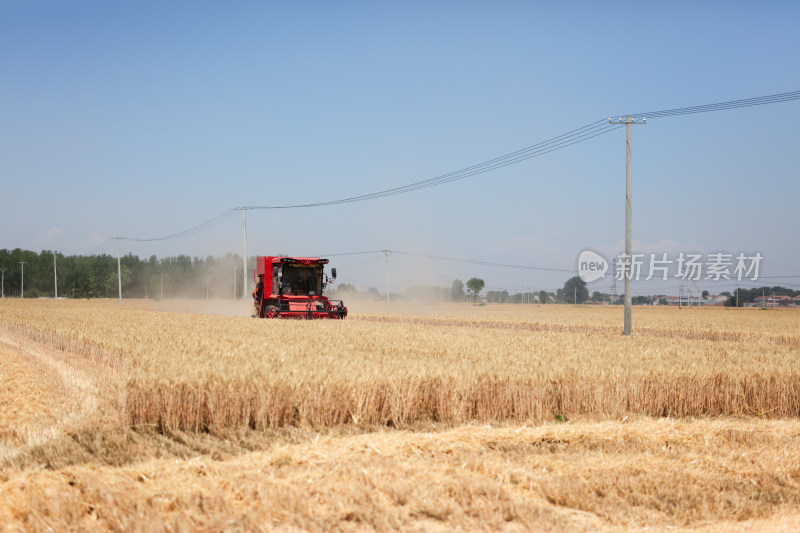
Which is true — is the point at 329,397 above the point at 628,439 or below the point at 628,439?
above

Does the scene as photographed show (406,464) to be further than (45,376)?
No

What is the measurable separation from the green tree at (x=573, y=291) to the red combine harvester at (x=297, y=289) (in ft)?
354

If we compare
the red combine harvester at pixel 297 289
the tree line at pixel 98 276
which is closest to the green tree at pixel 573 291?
the tree line at pixel 98 276

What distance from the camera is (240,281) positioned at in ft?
369

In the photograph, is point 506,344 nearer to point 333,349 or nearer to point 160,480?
point 333,349

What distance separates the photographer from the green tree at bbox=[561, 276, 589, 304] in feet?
440

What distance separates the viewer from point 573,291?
A: 144 m

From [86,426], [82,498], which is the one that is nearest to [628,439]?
[82,498]

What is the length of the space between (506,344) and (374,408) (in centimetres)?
621

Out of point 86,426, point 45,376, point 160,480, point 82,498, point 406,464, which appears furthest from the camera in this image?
point 45,376

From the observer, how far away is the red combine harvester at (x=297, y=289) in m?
27.4

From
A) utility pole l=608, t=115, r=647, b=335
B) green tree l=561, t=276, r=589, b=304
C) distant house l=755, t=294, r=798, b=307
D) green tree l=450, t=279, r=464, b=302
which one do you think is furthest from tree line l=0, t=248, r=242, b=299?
utility pole l=608, t=115, r=647, b=335

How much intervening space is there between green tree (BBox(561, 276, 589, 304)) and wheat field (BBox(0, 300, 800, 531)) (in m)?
123

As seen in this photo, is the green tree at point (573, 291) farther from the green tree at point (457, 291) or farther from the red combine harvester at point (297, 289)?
the red combine harvester at point (297, 289)
